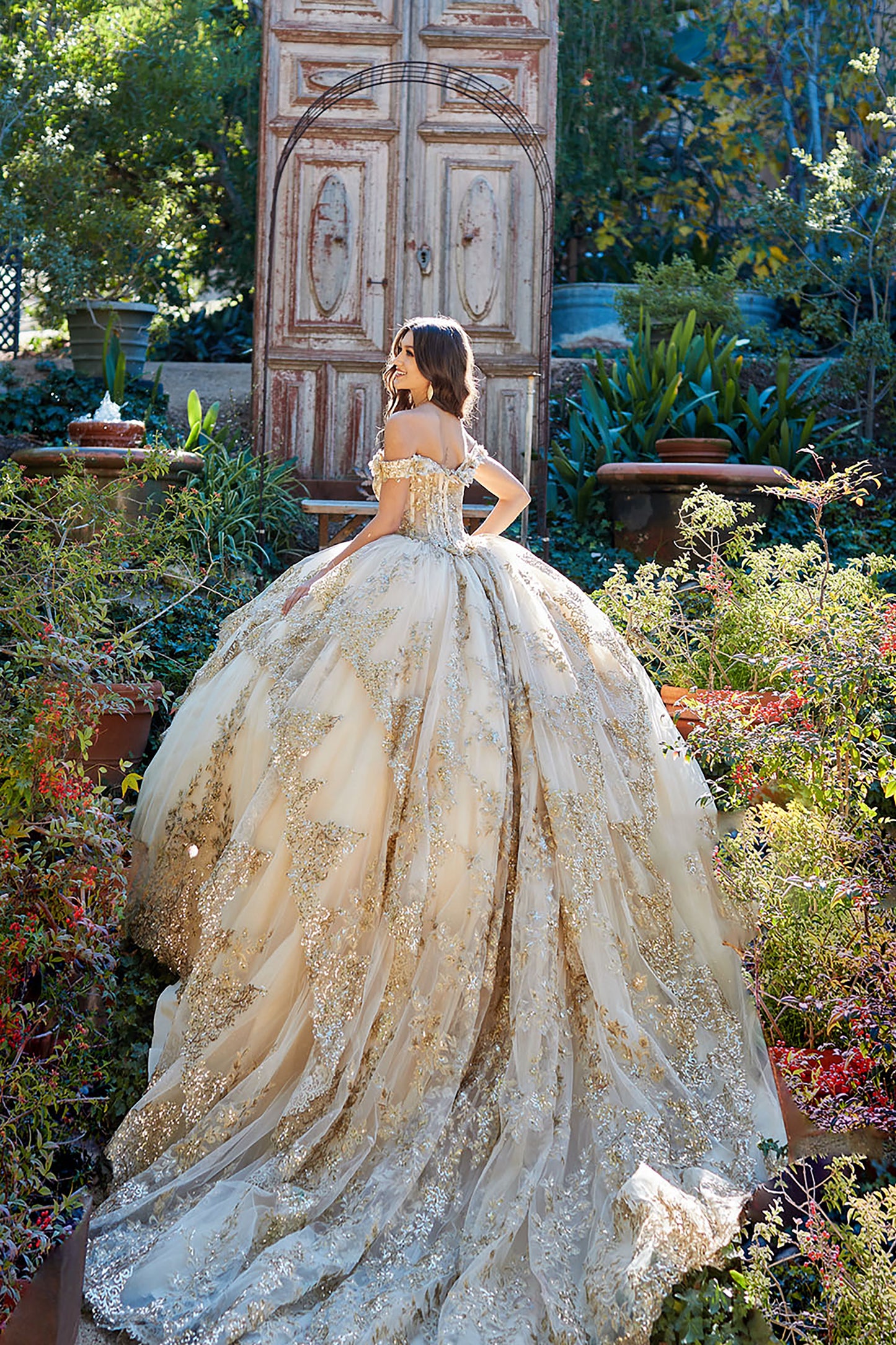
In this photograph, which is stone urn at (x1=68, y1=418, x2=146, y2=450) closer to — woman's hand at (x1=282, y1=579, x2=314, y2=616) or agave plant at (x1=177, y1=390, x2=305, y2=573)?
agave plant at (x1=177, y1=390, x2=305, y2=573)

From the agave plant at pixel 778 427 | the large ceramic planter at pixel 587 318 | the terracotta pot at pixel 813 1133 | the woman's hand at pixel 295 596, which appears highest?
the large ceramic planter at pixel 587 318

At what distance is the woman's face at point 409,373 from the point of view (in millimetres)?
3363

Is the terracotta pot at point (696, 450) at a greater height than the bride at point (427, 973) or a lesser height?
greater

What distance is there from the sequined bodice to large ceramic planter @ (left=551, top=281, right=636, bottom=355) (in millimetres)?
5858

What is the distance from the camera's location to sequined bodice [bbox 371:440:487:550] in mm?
3332

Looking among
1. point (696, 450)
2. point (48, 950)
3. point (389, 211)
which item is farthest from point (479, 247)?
point (48, 950)

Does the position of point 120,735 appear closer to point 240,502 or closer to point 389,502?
point 389,502

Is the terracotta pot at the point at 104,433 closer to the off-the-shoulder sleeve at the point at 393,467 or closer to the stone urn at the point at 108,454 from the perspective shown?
the stone urn at the point at 108,454

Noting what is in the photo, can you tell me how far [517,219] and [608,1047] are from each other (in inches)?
207

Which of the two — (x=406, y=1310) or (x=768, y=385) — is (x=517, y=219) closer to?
(x=768, y=385)

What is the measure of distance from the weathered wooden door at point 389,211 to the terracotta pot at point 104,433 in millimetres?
1373

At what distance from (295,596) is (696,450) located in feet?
10.9

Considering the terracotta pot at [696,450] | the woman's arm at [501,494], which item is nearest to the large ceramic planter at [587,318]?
the terracotta pot at [696,450]

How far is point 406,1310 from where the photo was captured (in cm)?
216
